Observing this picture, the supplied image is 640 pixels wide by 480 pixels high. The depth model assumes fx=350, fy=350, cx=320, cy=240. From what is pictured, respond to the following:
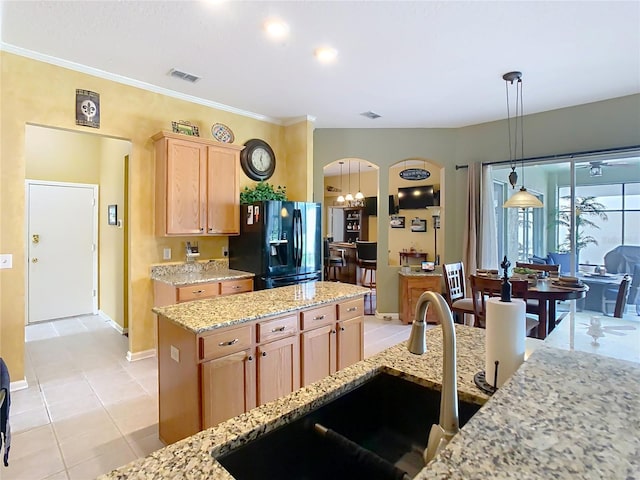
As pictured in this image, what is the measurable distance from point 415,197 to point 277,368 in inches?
261

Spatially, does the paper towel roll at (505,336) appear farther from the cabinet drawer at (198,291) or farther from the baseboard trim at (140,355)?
the baseboard trim at (140,355)

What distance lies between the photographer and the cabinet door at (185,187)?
3742mm

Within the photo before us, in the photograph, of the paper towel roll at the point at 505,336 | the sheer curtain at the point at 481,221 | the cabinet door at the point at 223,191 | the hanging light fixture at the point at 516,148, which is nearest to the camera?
the paper towel roll at the point at 505,336

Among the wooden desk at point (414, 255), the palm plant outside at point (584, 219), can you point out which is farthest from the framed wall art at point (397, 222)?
the palm plant outside at point (584, 219)

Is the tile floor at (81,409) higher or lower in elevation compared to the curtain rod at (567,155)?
lower

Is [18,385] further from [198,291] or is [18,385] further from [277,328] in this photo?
[277,328]

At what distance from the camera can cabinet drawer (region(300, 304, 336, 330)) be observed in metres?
2.49

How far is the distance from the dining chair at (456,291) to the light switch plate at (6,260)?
4.25 m

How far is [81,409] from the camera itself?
109 inches

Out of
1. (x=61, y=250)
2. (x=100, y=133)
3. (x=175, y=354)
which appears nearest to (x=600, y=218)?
(x=175, y=354)

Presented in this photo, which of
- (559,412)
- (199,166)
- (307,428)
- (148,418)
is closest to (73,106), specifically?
(199,166)

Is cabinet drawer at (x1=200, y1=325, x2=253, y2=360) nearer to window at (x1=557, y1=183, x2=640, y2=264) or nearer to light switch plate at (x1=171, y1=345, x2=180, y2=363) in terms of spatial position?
light switch plate at (x1=171, y1=345, x2=180, y2=363)

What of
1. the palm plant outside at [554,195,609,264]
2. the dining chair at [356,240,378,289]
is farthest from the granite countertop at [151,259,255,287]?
the palm plant outside at [554,195,609,264]

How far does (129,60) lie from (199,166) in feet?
3.85
